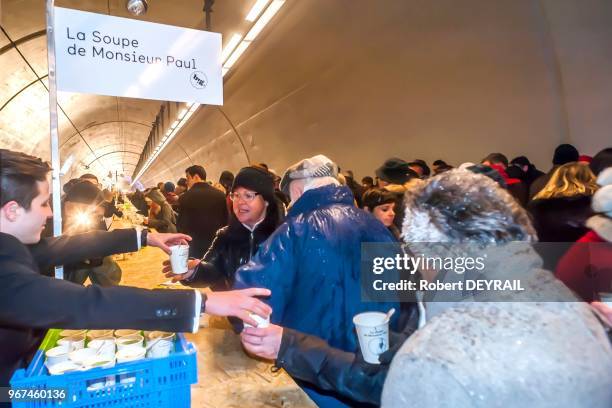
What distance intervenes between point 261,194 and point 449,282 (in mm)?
2239

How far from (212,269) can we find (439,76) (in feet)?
19.1

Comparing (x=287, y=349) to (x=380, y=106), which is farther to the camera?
(x=380, y=106)

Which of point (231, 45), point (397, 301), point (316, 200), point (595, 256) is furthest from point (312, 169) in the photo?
point (231, 45)

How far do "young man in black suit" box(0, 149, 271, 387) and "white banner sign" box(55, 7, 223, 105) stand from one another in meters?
0.92

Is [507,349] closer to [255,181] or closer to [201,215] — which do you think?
[255,181]

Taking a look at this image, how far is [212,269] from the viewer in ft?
10.4

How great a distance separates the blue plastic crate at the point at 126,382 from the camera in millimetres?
1391

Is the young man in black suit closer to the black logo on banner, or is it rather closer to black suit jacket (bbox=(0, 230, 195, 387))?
black suit jacket (bbox=(0, 230, 195, 387))

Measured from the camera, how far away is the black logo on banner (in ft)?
8.79

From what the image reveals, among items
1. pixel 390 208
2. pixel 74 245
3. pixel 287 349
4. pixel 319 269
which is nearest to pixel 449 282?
pixel 287 349

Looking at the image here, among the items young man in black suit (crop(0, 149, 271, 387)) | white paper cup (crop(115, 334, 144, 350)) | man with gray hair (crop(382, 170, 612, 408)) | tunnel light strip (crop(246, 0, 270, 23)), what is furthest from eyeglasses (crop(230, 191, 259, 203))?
tunnel light strip (crop(246, 0, 270, 23))

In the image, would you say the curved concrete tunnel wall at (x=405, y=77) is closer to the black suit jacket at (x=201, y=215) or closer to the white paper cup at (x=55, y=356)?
the black suit jacket at (x=201, y=215)

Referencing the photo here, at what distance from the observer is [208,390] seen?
219 centimetres

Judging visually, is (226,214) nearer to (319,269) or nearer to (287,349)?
(319,269)
